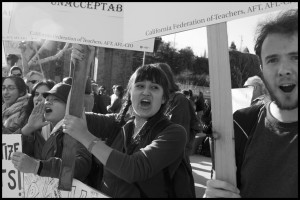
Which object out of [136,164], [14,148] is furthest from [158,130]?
[14,148]

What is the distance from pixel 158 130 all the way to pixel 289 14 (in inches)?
32.0

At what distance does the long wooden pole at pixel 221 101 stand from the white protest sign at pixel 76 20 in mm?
694

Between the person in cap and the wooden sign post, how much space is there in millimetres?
55

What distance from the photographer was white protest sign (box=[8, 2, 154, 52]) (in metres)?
1.89

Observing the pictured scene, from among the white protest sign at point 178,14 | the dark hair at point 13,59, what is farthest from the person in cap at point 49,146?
the dark hair at point 13,59

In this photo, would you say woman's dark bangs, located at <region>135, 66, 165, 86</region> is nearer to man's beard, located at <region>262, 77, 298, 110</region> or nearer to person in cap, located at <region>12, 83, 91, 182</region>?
person in cap, located at <region>12, 83, 91, 182</region>

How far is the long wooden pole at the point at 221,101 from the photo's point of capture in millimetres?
1377

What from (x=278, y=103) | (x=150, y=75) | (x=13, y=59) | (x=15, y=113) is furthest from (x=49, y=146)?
(x=13, y=59)

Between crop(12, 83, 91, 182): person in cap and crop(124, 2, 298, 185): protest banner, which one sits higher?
crop(124, 2, 298, 185): protest banner

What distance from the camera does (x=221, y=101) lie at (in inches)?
54.9

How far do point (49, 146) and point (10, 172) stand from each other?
0.29m

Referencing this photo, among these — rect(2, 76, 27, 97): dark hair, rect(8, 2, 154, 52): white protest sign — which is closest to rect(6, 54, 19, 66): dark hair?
rect(2, 76, 27, 97): dark hair

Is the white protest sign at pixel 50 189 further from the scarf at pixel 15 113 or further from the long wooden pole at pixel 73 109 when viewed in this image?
the scarf at pixel 15 113

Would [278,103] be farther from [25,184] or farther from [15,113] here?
[15,113]
